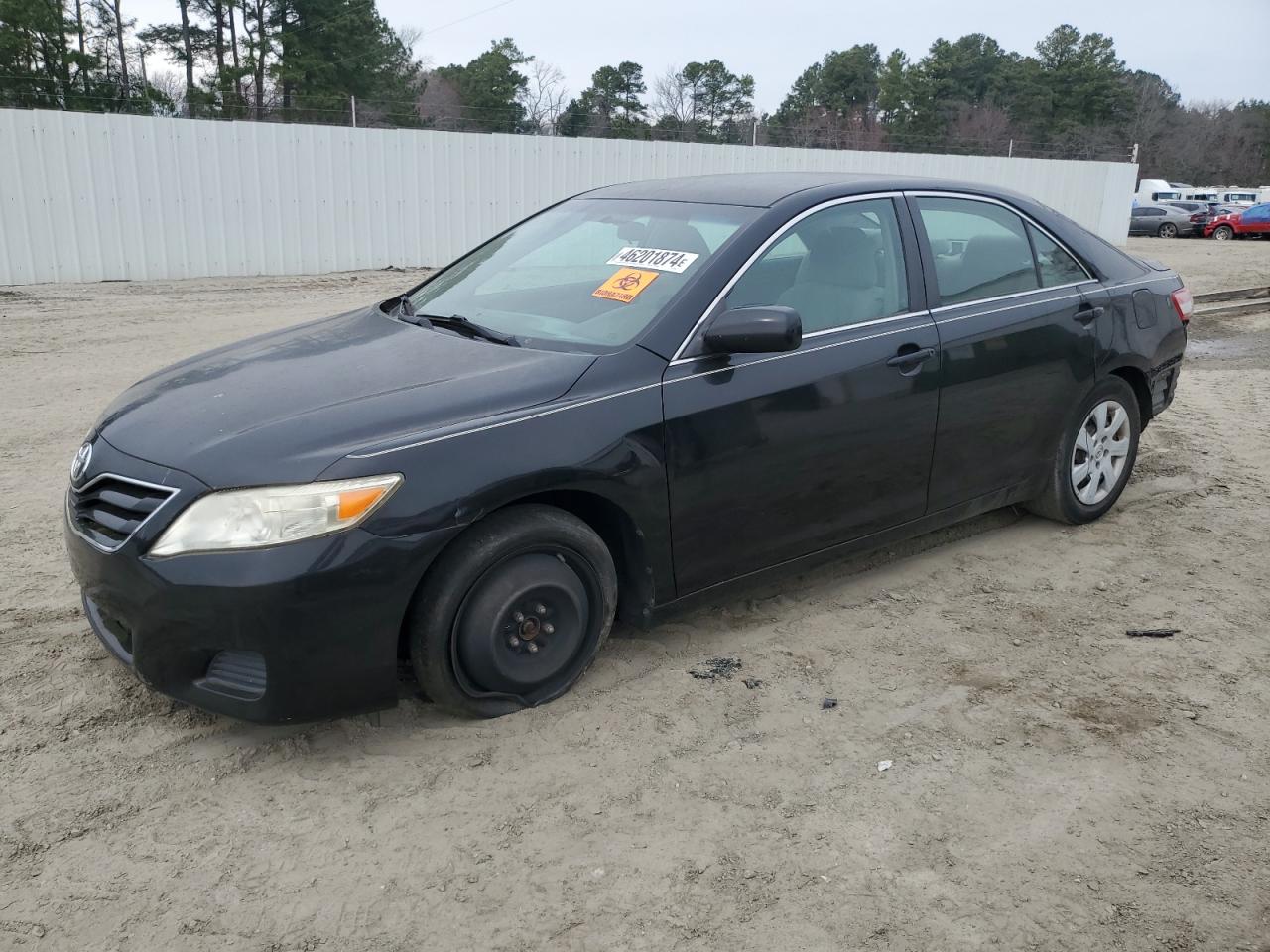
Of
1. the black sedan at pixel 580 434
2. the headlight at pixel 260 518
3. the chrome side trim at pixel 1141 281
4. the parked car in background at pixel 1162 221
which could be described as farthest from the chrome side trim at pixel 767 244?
the parked car in background at pixel 1162 221

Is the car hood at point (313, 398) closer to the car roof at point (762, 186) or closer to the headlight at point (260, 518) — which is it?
the headlight at point (260, 518)

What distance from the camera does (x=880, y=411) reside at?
4.06m

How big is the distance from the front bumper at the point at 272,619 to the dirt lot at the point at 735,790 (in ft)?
0.96

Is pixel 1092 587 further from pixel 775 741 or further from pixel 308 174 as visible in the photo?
pixel 308 174

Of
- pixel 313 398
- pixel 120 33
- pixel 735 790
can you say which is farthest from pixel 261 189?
pixel 120 33

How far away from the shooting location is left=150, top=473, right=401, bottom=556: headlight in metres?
2.88

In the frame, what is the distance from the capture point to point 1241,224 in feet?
105

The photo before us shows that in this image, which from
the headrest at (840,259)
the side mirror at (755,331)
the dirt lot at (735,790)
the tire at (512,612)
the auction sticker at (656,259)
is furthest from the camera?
the headrest at (840,259)

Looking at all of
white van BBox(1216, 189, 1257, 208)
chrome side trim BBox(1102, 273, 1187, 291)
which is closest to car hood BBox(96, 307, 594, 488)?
chrome side trim BBox(1102, 273, 1187, 291)

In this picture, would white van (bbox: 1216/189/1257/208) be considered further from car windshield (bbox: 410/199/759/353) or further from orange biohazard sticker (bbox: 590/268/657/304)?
orange biohazard sticker (bbox: 590/268/657/304)

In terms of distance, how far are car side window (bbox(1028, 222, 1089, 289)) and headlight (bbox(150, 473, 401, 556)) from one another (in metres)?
3.37

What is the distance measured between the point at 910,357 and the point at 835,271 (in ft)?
→ 1.44

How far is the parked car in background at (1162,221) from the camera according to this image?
3341cm

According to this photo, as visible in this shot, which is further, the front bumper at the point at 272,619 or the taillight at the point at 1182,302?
the taillight at the point at 1182,302
